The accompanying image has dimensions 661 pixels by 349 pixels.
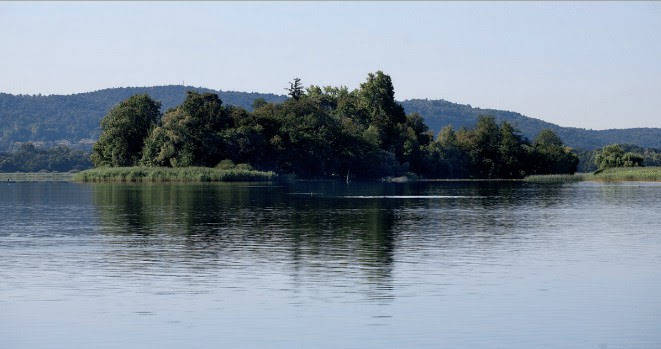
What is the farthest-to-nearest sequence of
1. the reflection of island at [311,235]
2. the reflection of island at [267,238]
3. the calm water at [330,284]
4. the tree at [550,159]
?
the tree at [550,159] → the reflection of island at [311,235] → the reflection of island at [267,238] → the calm water at [330,284]

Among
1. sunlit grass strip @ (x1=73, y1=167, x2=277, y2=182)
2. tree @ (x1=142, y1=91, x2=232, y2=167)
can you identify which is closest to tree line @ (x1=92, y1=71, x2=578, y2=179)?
tree @ (x1=142, y1=91, x2=232, y2=167)

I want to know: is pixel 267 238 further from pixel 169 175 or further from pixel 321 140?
pixel 321 140

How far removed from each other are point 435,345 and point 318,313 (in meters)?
3.40

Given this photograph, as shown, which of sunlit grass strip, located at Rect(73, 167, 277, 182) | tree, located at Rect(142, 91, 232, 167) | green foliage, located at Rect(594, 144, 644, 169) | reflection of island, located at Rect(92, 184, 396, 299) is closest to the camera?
reflection of island, located at Rect(92, 184, 396, 299)

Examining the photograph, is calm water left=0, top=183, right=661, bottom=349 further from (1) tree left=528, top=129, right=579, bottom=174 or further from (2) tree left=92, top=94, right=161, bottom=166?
(1) tree left=528, top=129, right=579, bottom=174

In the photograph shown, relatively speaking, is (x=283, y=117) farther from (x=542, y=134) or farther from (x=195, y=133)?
(x=542, y=134)

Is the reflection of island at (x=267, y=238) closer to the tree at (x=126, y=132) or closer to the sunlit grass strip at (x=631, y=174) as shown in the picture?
the tree at (x=126, y=132)

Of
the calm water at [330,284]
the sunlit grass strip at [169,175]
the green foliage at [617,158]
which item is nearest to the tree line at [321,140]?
the sunlit grass strip at [169,175]

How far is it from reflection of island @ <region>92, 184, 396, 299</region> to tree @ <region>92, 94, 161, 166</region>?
72.6 meters

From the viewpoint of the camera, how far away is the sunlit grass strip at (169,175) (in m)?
119

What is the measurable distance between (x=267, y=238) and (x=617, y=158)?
123989 millimetres

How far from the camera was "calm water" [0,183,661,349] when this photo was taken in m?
16.8

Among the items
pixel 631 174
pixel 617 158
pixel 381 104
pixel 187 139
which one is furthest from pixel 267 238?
pixel 381 104

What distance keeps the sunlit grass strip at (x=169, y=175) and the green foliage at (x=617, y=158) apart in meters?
57.8
